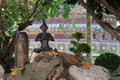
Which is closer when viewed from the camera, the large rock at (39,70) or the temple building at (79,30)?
the large rock at (39,70)

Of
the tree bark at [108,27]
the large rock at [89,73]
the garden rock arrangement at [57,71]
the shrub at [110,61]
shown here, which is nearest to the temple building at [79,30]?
the shrub at [110,61]

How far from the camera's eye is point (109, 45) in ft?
71.1

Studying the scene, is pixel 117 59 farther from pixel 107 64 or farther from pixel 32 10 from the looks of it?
pixel 32 10

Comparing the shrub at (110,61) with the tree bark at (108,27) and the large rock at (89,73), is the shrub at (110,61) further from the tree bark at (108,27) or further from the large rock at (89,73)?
the large rock at (89,73)

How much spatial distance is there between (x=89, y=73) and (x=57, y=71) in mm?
527

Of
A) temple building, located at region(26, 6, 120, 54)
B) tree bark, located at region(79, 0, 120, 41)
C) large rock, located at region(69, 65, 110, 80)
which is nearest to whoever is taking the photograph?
large rock, located at region(69, 65, 110, 80)

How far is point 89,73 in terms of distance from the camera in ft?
16.1

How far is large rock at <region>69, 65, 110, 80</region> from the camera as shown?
4.87m

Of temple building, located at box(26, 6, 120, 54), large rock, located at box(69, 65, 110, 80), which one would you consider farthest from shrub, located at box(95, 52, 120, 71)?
large rock, located at box(69, 65, 110, 80)

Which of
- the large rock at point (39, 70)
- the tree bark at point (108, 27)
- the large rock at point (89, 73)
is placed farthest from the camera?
the tree bark at point (108, 27)

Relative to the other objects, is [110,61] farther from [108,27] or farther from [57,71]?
[57,71]

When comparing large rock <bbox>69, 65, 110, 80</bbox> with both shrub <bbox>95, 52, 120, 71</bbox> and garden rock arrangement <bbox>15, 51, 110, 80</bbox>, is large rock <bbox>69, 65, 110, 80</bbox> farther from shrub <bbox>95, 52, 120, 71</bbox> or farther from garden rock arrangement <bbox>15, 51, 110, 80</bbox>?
shrub <bbox>95, 52, 120, 71</bbox>

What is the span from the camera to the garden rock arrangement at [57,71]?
492cm

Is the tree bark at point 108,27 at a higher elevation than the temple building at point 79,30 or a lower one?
higher
